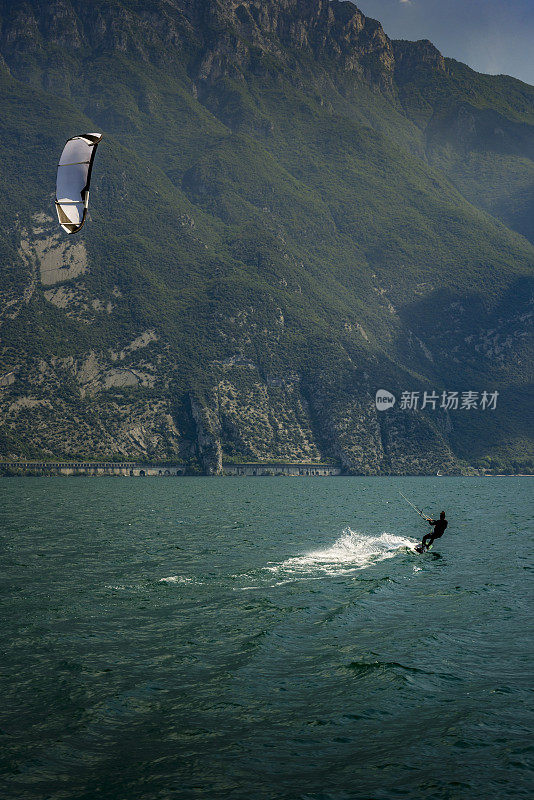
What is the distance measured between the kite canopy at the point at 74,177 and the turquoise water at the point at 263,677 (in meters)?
13.8

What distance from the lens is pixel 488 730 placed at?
1560 centimetres

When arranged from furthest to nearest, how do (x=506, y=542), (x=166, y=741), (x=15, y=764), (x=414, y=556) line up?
(x=506, y=542) → (x=414, y=556) → (x=166, y=741) → (x=15, y=764)

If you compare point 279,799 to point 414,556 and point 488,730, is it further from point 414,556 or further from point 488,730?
point 414,556

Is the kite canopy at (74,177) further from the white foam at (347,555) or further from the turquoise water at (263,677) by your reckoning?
the white foam at (347,555)

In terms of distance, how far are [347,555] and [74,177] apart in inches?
934

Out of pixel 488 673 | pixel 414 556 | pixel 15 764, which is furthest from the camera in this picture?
pixel 414 556

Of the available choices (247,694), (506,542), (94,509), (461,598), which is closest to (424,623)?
(461,598)

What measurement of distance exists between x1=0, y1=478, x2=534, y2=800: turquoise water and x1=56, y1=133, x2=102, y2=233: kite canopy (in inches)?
543

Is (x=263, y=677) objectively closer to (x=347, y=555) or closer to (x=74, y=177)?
(x=74, y=177)

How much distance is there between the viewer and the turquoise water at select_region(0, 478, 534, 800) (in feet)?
44.4

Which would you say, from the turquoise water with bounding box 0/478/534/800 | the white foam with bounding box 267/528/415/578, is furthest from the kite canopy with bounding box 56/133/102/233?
the white foam with bounding box 267/528/415/578

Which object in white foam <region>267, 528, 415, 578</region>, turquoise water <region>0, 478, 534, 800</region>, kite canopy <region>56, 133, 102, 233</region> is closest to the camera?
turquoise water <region>0, 478, 534, 800</region>

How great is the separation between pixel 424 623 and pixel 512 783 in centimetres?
1176

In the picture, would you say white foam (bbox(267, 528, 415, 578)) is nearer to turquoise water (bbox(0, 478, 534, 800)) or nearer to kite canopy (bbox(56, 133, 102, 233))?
turquoise water (bbox(0, 478, 534, 800))
